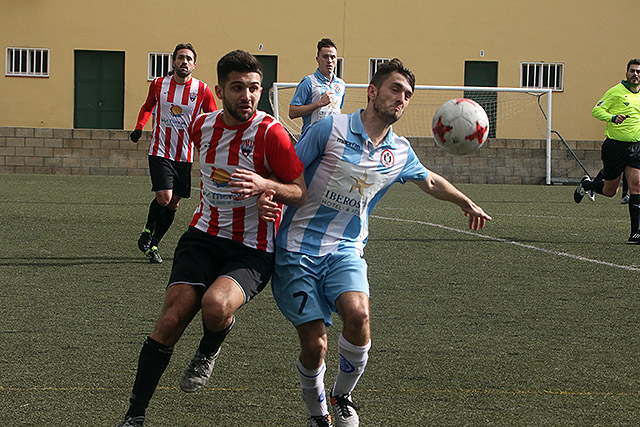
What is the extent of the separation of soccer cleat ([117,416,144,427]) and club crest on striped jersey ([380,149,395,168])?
158cm

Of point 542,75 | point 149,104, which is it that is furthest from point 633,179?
point 542,75

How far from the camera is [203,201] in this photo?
421cm

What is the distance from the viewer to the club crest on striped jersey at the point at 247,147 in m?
4.11

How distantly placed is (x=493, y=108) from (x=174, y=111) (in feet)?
55.0

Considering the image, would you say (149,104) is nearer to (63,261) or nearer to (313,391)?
(63,261)

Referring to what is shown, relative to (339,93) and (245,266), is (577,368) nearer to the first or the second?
(245,266)

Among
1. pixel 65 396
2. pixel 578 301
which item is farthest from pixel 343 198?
pixel 578 301

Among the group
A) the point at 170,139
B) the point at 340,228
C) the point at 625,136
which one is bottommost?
the point at 340,228

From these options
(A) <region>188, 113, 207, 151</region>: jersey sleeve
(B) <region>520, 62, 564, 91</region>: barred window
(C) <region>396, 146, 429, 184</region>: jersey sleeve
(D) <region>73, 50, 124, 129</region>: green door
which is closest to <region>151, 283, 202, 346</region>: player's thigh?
(A) <region>188, 113, 207, 151</region>: jersey sleeve

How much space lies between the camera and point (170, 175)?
8.55 metres

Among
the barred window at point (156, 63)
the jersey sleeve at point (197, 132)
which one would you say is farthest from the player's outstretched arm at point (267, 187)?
the barred window at point (156, 63)

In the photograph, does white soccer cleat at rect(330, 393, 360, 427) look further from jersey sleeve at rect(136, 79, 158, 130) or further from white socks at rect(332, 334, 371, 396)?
jersey sleeve at rect(136, 79, 158, 130)

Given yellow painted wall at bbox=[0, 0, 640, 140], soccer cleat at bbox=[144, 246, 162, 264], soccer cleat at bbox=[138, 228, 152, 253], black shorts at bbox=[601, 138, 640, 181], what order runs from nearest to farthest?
soccer cleat at bbox=[144, 246, 162, 264]
soccer cleat at bbox=[138, 228, 152, 253]
black shorts at bbox=[601, 138, 640, 181]
yellow painted wall at bbox=[0, 0, 640, 140]

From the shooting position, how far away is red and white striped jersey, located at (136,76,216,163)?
848 cm
